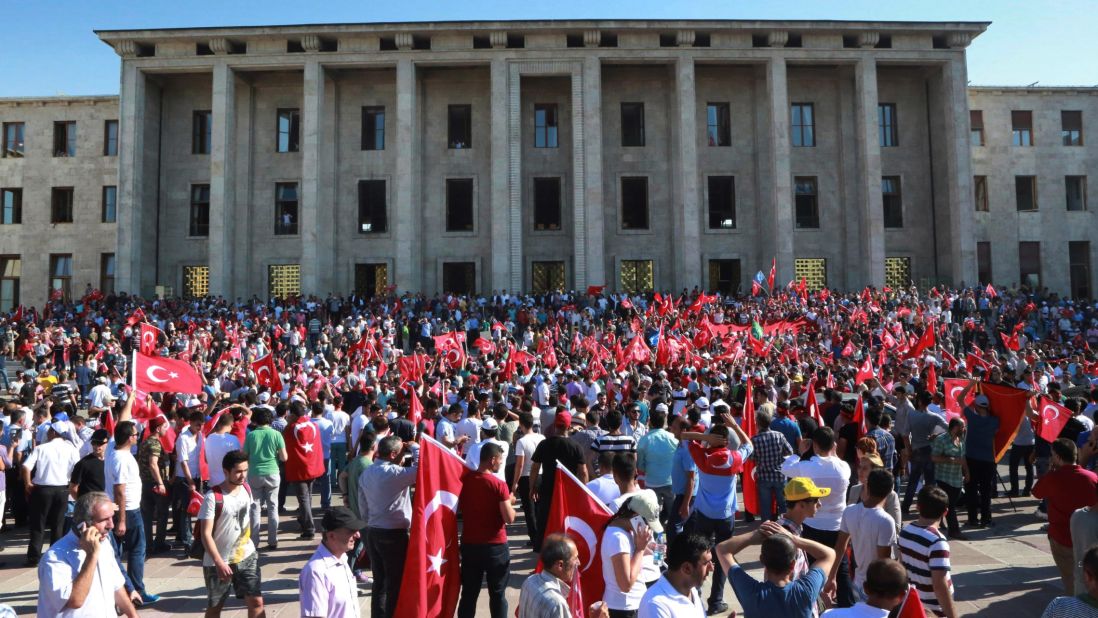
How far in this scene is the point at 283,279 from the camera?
1519 inches

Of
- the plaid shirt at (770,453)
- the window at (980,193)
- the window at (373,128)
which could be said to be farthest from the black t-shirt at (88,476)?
the window at (980,193)

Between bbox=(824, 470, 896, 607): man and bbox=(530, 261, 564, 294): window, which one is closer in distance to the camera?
bbox=(824, 470, 896, 607): man

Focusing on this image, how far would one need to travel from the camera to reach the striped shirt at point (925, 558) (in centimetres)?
492

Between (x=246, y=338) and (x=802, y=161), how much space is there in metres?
26.1

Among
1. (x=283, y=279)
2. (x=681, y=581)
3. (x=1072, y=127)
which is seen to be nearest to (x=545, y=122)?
(x=283, y=279)

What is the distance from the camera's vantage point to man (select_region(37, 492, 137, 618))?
4.27 meters

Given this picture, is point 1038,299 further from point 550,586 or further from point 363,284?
point 550,586

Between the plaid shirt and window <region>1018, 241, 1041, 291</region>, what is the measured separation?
36.8m

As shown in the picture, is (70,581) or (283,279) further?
(283,279)

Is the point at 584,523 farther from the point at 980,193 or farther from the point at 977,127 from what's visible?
the point at 977,127

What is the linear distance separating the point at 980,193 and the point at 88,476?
4187 cm

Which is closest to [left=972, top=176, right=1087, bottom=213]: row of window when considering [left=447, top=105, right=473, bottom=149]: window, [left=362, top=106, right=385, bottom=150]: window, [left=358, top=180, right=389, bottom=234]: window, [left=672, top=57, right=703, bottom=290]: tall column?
[left=672, top=57, right=703, bottom=290]: tall column

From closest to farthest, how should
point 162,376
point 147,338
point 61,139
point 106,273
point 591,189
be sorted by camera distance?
point 162,376 → point 147,338 → point 591,189 → point 106,273 → point 61,139

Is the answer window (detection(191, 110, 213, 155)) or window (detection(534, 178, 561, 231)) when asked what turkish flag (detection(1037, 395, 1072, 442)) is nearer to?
window (detection(534, 178, 561, 231))
